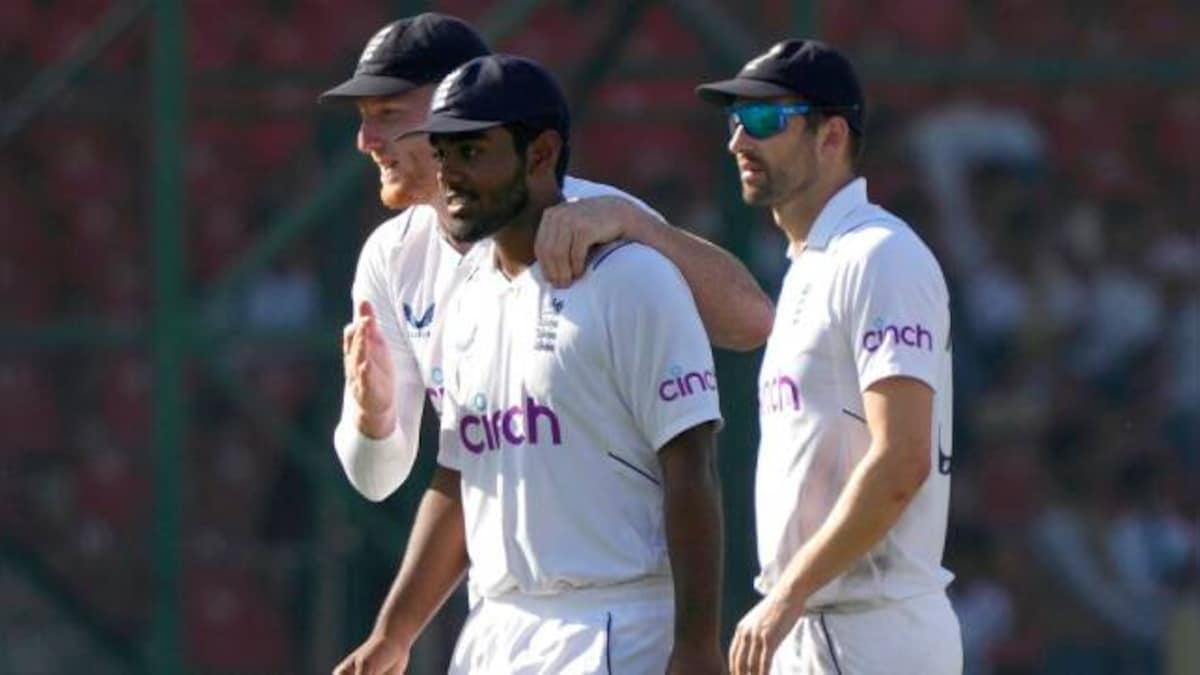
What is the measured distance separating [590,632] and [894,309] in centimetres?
78

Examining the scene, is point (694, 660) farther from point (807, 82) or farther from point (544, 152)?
point (807, 82)

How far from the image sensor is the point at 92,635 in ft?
30.8

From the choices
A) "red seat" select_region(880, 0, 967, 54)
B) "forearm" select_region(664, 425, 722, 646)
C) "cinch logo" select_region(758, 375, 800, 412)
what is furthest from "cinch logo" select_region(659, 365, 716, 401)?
"red seat" select_region(880, 0, 967, 54)

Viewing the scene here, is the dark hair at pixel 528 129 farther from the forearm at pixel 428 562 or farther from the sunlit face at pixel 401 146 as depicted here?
the forearm at pixel 428 562

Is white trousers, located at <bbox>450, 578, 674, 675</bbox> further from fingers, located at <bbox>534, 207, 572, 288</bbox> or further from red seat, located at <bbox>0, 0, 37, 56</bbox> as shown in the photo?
red seat, located at <bbox>0, 0, 37, 56</bbox>

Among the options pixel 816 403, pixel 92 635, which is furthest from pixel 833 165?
pixel 92 635

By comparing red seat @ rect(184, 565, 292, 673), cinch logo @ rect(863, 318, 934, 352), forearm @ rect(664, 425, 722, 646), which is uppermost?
cinch logo @ rect(863, 318, 934, 352)

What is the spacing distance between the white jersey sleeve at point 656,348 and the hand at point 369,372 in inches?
16.0

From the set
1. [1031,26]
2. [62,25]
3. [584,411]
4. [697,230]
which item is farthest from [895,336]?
[1031,26]

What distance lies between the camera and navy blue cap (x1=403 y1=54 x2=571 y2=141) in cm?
422

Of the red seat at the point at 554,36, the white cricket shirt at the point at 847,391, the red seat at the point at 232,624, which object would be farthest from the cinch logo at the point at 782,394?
the red seat at the point at 554,36

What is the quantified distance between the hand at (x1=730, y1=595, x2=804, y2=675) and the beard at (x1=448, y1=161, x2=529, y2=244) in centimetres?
75

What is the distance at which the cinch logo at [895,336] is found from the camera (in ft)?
15.1

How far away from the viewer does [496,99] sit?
13.9 feet
